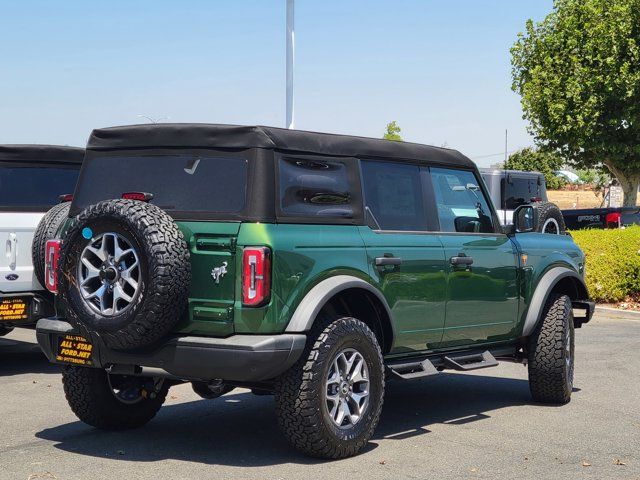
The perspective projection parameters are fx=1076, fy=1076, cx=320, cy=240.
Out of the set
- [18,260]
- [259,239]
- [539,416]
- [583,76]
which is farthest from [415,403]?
[583,76]

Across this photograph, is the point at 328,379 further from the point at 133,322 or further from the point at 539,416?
the point at 539,416

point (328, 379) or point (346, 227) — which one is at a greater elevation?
point (346, 227)

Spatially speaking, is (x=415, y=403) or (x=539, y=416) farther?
(x=415, y=403)

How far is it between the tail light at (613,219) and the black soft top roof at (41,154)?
15.0 meters

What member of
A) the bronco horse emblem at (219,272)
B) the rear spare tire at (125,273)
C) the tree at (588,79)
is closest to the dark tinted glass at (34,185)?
the rear spare tire at (125,273)

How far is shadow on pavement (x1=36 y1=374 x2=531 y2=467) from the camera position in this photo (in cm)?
675

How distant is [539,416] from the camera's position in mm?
8352

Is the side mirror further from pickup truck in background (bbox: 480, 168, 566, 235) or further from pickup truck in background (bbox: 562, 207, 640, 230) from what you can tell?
pickup truck in background (bbox: 562, 207, 640, 230)

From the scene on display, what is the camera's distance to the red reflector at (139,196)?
666cm

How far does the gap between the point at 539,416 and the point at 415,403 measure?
108 centimetres

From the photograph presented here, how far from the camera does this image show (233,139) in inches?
259

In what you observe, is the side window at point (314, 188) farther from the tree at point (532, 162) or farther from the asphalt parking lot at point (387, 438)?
the tree at point (532, 162)

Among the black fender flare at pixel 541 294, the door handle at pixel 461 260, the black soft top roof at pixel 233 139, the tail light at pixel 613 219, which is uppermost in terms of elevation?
the black soft top roof at pixel 233 139

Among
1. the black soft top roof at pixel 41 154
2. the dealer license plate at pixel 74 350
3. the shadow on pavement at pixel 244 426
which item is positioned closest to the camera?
the dealer license plate at pixel 74 350
